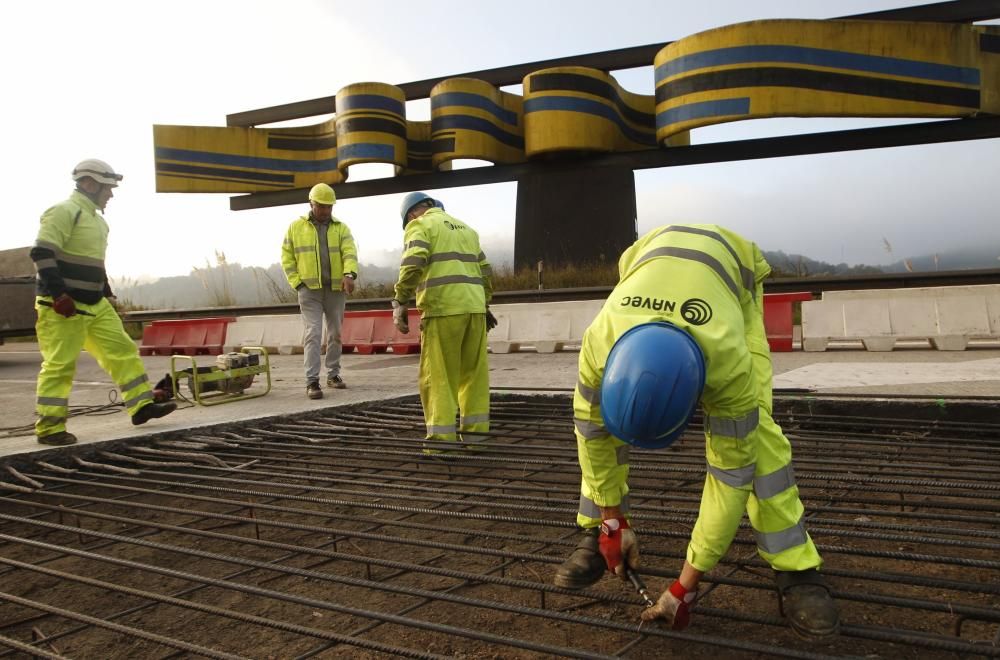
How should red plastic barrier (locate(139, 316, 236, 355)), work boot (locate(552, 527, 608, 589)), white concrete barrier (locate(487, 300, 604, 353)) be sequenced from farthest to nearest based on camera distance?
red plastic barrier (locate(139, 316, 236, 355)), white concrete barrier (locate(487, 300, 604, 353)), work boot (locate(552, 527, 608, 589))

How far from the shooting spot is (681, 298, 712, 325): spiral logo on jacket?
1.97 metres

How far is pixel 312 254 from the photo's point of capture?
21.6ft

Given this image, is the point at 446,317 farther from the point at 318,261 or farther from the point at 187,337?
the point at 187,337

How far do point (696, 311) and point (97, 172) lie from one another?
4666 mm

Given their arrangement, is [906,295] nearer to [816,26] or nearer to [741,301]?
[816,26]

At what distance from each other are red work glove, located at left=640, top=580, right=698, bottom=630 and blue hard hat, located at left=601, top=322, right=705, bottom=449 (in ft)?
1.36

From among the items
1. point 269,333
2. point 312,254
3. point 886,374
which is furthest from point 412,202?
point 269,333

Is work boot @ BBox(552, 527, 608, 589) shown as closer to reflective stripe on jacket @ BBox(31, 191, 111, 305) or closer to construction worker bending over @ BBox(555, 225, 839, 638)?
construction worker bending over @ BBox(555, 225, 839, 638)

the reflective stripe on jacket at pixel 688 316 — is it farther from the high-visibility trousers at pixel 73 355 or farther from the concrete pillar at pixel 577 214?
the concrete pillar at pixel 577 214

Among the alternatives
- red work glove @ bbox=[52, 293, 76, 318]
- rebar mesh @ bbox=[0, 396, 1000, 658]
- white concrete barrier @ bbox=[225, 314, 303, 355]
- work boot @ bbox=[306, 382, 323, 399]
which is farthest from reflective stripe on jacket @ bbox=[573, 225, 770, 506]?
white concrete barrier @ bbox=[225, 314, 303, 355]

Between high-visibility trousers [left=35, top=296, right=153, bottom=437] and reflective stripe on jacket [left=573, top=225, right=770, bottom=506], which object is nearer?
reflective stripe on jacket [left=573, top=225, right=770, bottom=506]

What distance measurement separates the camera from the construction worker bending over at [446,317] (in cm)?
439

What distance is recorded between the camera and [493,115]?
1416 centimetres

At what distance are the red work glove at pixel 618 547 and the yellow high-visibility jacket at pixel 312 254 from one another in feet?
15.3
